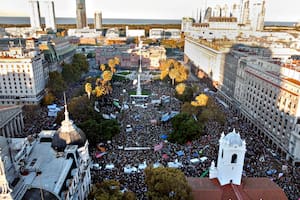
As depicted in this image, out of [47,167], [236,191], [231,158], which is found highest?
[231,158]

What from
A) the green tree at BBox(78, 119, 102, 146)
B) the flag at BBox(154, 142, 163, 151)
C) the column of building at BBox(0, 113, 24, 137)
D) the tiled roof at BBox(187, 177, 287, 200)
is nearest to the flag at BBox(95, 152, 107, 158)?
the green tree at BBox(78, 119, 102, 146)

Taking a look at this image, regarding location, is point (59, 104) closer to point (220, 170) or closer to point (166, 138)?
point (166, 138)

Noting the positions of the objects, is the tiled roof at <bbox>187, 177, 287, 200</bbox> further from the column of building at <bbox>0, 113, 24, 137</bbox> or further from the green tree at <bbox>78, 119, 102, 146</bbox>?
the column of building at <bbox>0, 113, 24, 137</bbox>

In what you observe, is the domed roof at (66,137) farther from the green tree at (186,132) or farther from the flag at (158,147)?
the green tree at (186,132)

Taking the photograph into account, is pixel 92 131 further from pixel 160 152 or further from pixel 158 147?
pixel 160 152

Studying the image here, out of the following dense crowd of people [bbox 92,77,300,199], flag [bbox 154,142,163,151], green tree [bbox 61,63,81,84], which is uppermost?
green tree [bbox 61,63,81,84]

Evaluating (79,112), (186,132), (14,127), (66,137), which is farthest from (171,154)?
(14,127)

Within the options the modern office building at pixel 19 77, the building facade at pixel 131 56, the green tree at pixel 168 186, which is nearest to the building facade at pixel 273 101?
the green tree at pixel 168 186
